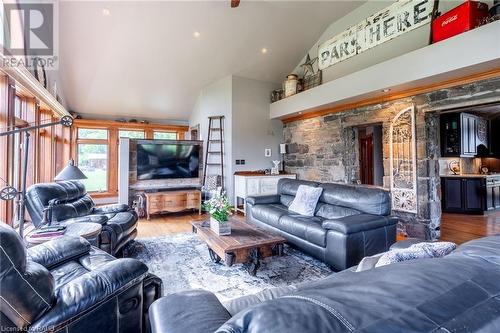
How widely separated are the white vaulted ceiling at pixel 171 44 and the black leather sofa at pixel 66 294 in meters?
4.30

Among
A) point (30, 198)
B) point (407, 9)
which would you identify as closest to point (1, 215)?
point (30, 198)

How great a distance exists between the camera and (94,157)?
7492 millimetres

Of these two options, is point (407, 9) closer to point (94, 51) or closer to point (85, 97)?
point (94, 51)

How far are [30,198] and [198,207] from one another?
3.35 metres

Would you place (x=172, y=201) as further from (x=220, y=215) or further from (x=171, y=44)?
(x=171, y=44)

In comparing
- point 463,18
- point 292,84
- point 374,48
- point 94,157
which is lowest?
point 94,157

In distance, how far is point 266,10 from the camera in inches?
189

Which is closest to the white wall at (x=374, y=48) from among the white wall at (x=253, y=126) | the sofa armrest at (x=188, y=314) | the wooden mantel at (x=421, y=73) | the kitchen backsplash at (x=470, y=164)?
the wooden mantel at (x=421, y=73)

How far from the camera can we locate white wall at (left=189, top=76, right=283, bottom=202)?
6176 millimetres

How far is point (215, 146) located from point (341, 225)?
4408 millimetres

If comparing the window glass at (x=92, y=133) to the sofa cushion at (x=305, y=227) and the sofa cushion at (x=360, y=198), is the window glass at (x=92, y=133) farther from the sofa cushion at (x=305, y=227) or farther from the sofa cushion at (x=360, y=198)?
the sofa cushion at (x=360, y=198)

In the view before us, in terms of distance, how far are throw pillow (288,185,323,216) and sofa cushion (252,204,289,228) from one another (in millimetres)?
186

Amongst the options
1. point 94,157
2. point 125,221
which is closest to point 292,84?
point 125,221

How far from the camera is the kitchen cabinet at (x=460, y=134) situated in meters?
5.93
